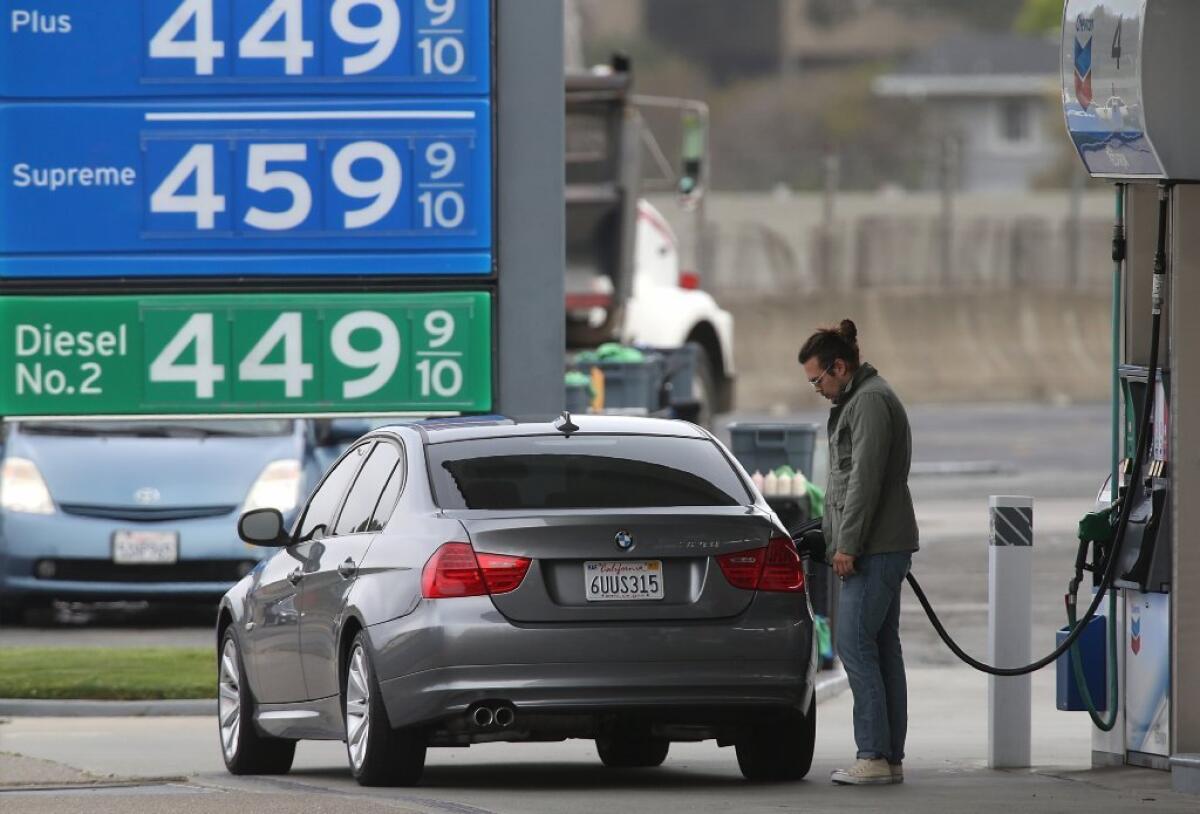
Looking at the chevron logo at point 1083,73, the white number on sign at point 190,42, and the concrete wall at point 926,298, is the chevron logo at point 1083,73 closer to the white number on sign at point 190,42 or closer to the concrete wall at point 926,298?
the white number on sign at point 190,42

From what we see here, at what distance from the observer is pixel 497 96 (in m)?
14.6

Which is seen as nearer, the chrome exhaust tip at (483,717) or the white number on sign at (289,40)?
the chrome exhaust tip at (483,717)

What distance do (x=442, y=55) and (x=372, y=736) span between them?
535cm

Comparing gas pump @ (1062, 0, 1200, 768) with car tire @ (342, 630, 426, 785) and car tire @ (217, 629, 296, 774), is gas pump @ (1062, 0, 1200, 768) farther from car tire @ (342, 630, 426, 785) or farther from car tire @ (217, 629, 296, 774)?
car tire @ (217, 629, 296, 774)

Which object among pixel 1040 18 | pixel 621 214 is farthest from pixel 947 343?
pixel 1040 18

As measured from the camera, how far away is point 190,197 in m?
14.6

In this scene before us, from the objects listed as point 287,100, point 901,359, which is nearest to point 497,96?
point 287,100

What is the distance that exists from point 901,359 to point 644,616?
4015 centimetres

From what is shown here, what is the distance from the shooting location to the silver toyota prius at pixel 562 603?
9.79m

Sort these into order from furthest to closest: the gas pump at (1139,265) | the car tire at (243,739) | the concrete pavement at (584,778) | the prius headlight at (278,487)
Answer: the prius headlight at (278,487) < the car tire at (243,739) < the gas pump at (1139,265) < the concrete pavement at (584,778)

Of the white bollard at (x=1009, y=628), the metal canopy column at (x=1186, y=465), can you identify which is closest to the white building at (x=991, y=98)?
the white bollard at (x=1009, y=628)

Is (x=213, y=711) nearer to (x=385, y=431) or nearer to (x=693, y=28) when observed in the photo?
(x=385, y=431)

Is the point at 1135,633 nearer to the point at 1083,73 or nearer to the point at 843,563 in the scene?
the point at 843,563

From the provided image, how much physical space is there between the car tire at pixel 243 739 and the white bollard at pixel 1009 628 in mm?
2902
